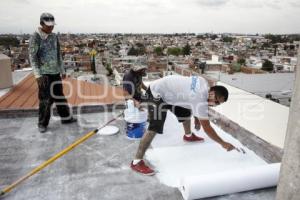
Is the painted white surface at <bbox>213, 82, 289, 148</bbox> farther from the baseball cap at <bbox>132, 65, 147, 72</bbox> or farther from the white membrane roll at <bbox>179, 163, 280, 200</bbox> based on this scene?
the white membrane roll at <bbox>179, 163, 280, 200</bbox>

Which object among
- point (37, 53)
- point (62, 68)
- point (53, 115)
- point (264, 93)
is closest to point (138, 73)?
point (62, 68)

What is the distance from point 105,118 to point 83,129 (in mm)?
479

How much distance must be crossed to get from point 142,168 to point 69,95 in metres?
3.16

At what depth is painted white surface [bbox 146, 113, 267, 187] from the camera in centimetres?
245

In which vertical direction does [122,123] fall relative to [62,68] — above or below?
below

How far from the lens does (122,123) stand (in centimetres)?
368

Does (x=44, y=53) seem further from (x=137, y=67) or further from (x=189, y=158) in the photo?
(x=189, y=158)

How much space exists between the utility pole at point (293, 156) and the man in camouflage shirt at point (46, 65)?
2721 mm

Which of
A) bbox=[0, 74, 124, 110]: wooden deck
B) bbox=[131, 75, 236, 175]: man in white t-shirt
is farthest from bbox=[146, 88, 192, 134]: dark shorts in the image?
bbox=[0, 74, 124, 110]: wooden deck

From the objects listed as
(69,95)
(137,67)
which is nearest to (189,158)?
(137,67)

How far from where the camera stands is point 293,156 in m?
1.11

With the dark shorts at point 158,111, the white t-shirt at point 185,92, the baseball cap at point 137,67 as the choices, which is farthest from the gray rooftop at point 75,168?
the baseball cap at point 137,67

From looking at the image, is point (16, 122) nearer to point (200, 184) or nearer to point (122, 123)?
point (122, 123)

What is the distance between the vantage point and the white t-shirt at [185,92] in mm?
2344
